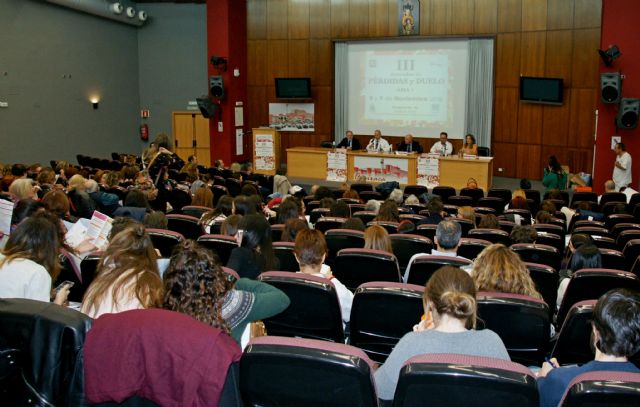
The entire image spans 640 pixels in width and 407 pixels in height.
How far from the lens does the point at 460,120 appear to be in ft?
49.5

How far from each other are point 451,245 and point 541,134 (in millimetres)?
10312

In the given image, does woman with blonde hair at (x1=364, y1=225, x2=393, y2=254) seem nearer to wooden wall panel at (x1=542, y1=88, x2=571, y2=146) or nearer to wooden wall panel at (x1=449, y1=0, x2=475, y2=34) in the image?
wooden wall panel at (x1=542, y1=88, x2=571, y2=146)

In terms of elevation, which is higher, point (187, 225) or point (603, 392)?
point (603, 392)

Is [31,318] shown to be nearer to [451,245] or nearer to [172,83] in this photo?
[451,245]

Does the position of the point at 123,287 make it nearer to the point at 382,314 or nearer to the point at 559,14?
the point at 382,314

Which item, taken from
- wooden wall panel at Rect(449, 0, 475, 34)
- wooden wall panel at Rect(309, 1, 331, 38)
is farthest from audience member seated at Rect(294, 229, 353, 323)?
wooden wall panel at Rect(309, 1, 331, 38)

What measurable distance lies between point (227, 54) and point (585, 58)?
8042 millimetres

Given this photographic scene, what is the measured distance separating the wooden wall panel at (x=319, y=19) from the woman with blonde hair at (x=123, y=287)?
14076mm

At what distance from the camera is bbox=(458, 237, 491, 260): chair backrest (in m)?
5.36

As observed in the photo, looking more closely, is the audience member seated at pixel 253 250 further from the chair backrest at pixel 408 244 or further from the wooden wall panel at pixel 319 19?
the wooden wall panel at pixel 319 19

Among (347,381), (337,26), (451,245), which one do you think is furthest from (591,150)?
(347,381)

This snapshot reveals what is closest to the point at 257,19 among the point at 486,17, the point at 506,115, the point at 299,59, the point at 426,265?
the point at 299,59

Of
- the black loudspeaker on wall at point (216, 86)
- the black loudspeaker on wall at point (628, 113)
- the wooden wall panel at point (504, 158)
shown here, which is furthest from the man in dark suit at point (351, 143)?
the black loudspeaker on wall at point (628, 113)

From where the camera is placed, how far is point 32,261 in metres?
3.46
